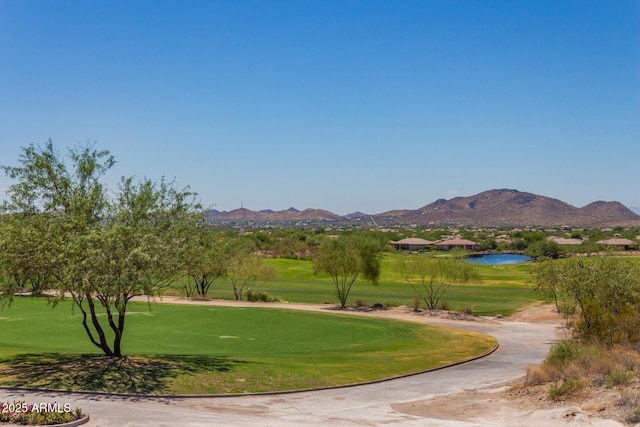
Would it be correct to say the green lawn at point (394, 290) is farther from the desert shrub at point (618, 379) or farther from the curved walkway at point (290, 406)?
the desert shrub at point (618, 379)

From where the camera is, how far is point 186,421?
20484mm

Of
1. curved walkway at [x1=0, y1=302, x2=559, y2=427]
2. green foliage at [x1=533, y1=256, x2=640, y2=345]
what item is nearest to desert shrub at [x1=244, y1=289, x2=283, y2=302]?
green foliage at [x1=533, y1=256, x2=640, y2=345]

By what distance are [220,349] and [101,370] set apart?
497 inches

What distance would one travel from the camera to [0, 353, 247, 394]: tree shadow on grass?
24.6 meters

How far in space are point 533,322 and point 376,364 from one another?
3134 cm

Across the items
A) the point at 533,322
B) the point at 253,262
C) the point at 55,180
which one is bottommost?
the point at 533,322

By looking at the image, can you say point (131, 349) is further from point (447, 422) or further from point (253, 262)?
point (253, 262)

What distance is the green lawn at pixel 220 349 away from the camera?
2630 centimetres

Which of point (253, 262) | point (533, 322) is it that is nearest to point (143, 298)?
point (253, 262)

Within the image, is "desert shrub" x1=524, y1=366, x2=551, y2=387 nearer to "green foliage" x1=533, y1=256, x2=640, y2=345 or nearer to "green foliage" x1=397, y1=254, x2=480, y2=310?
"green foliage" x1=533, y1=256, x2=640, y2=345

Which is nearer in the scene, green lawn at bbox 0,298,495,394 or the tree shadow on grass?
the tree shadow on grass

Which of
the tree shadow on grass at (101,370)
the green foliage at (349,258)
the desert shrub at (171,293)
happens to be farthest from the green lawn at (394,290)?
the tree shadow on grass at (101,370)

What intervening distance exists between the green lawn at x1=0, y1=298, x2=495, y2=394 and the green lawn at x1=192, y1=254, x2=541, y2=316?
18956 millimetres

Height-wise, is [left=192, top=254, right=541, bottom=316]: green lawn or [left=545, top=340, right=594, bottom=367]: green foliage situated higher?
[left=545, top=340, right=594, bottom=367]: green foliage
